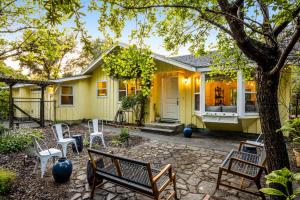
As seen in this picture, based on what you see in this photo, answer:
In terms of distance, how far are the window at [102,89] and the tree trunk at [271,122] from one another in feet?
34.6

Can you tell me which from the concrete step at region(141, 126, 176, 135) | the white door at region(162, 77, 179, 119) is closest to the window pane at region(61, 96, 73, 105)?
the concrete step at region(141, 126, 176, 135)

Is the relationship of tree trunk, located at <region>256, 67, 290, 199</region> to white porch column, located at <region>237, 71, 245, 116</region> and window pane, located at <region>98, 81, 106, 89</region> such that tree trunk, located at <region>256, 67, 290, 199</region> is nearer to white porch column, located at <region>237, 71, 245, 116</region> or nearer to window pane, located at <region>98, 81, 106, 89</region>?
white porch column, located at <region>237, 71, 245, 116</region>

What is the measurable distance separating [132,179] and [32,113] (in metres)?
14.1

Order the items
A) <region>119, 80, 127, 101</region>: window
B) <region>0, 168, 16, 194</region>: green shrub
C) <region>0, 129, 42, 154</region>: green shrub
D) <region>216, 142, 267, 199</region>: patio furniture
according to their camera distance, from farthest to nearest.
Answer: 1. <region>119, 80, 127, 101</region>: window
2. <region>0, 129, 42, 154</region>: green shrub
3. <region>0, 168, 16, 194</region>: green shrub
4. <region>216, 142, 267, 199</region>: patio furniture

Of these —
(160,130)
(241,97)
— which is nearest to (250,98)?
(241,97)

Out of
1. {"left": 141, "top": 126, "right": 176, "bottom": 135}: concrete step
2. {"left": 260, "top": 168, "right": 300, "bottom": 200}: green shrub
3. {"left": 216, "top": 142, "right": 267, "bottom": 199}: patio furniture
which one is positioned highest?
{"left": 260, "top": 168, "right": 300, "bottom": 200}: green shrub

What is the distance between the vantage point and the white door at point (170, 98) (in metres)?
9.80

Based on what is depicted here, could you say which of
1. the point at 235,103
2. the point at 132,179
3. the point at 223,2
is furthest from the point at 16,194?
the point at 235,103

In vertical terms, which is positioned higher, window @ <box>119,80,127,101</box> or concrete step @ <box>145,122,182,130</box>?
window @ <box>119,80,127,101</box>

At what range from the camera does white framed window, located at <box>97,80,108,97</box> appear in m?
12.1

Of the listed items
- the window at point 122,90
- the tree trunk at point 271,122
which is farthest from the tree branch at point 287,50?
the window at point 122,90

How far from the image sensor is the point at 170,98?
10.0m

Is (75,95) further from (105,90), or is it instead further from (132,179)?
(132,179)

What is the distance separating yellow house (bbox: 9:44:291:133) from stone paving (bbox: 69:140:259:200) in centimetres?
258
